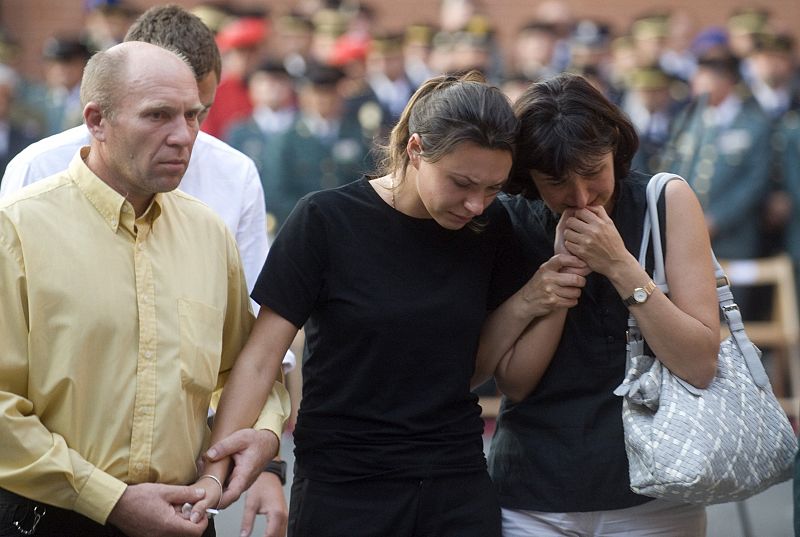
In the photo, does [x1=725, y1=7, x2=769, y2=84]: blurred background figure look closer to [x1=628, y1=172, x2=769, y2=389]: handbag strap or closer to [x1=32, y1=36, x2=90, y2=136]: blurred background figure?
[x1=32, y1=36, x2=90, y2=136]: blurred background figure

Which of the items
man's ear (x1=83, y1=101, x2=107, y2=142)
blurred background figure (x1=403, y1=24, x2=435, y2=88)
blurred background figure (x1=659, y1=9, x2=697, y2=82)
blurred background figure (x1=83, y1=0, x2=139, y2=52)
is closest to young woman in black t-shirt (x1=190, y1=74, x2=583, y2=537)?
man's ear (x1=83, y1=101, x2=107, y2=142)

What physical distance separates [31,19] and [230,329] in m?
11.8

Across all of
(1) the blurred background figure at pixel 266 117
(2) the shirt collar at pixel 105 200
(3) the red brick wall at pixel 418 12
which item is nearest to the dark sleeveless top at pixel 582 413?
(2) the shirt collar at pixel 105 200

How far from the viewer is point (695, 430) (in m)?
2.65

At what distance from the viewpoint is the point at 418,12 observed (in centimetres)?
1347

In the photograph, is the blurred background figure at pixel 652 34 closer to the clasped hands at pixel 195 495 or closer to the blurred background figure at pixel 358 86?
the blurred background figure at pixel 358 86

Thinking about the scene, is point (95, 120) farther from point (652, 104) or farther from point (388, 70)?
point (388, 70)

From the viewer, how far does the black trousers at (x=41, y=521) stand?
2455mm

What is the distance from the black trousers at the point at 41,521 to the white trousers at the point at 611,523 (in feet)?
3.02

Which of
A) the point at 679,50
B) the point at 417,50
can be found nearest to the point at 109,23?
the point at 417,50

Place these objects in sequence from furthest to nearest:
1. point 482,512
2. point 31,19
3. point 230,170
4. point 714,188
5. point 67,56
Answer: point 31,19
point 67,56
point 714,188
point 230,170
point 482,512

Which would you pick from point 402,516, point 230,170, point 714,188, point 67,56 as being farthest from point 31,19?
point 402,516

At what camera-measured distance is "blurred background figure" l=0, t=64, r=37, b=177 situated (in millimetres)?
9992

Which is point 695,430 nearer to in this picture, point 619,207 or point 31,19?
point 619,207
